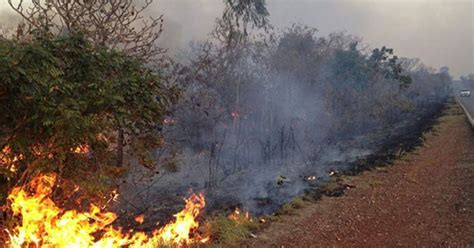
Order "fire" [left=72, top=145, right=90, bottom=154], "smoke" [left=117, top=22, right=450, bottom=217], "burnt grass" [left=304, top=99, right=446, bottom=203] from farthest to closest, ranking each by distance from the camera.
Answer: "smoke" [left=117, top=22, right=450, bottom=217] → "burnt grass" [left=304, top=99, right=446, bottom=203] → "fire" [left=72, top=145, right=90, bottom=154]

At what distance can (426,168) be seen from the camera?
1455 cm

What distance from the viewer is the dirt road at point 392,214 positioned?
8148mm

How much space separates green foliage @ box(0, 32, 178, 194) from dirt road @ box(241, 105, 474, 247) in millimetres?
3660

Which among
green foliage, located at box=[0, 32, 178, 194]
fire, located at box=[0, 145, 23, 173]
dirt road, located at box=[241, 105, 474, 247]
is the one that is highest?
green foliage, located at box=[0, 32, 178, 194]

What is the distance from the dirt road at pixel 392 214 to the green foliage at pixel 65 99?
12.0 feet

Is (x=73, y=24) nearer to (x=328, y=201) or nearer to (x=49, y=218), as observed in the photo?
(x=49, y=218)

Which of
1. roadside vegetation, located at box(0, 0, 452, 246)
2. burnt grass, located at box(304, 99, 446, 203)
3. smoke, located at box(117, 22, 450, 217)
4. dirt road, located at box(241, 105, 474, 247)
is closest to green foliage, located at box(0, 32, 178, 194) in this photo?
roadside vegetation, located at box(0, 0, 452, 246)

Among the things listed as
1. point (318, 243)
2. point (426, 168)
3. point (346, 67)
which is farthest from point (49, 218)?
point (346, 67)

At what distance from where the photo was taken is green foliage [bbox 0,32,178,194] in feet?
18.4

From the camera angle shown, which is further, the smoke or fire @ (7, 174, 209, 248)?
the smoke

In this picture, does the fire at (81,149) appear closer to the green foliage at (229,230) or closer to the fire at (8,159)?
the fire at (8,159)

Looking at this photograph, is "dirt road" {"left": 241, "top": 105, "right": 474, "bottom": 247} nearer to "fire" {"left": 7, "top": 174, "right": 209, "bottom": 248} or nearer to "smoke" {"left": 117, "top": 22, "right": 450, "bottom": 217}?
"smoke" {"left": 117, "top": 22, "right": 450, "bottom": 217}

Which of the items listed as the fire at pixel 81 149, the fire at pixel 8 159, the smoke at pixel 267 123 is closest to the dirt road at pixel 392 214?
the smoke at pixel 267 123

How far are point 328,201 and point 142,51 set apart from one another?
668 cm
